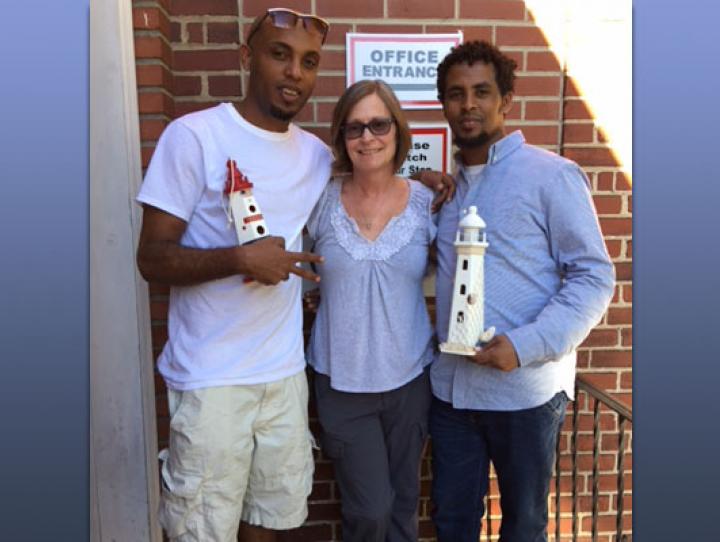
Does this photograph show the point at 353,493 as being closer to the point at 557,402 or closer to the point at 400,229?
the point at 557,402

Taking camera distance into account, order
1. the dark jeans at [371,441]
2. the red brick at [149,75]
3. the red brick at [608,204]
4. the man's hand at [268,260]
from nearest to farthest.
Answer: the man's hand at [268,260] → the dark jeans at [371,441] → the red brick at [149,75] → the red brick at [608,204]

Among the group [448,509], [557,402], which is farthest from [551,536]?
[557,402]

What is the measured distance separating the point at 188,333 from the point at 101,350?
62 centimetres

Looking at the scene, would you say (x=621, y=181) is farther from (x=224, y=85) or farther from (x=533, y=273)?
(x=224, y=85)

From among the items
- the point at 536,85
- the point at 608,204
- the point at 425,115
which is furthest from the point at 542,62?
the point at 608,204

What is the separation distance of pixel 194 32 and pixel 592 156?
75.1 inches

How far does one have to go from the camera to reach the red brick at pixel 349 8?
2465 millimetres

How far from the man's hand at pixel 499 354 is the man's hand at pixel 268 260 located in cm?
67

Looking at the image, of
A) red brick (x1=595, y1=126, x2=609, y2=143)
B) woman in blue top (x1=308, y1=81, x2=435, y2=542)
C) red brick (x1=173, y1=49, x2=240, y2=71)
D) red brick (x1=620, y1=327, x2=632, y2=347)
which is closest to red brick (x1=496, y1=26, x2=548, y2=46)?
red brick (x1=595, y1=126, x2=609, y2=143)

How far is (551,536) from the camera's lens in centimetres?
287

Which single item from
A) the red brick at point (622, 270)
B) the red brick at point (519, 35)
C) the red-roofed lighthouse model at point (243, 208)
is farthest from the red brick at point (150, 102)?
the red brick at point (622, 270)

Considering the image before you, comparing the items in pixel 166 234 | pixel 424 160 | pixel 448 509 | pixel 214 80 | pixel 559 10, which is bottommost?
pixel 448 509

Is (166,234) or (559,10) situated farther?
(559,10)

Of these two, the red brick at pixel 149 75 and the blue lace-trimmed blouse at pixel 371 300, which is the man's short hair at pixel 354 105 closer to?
the blue lace-trimmed blouse at pixel 371 300
